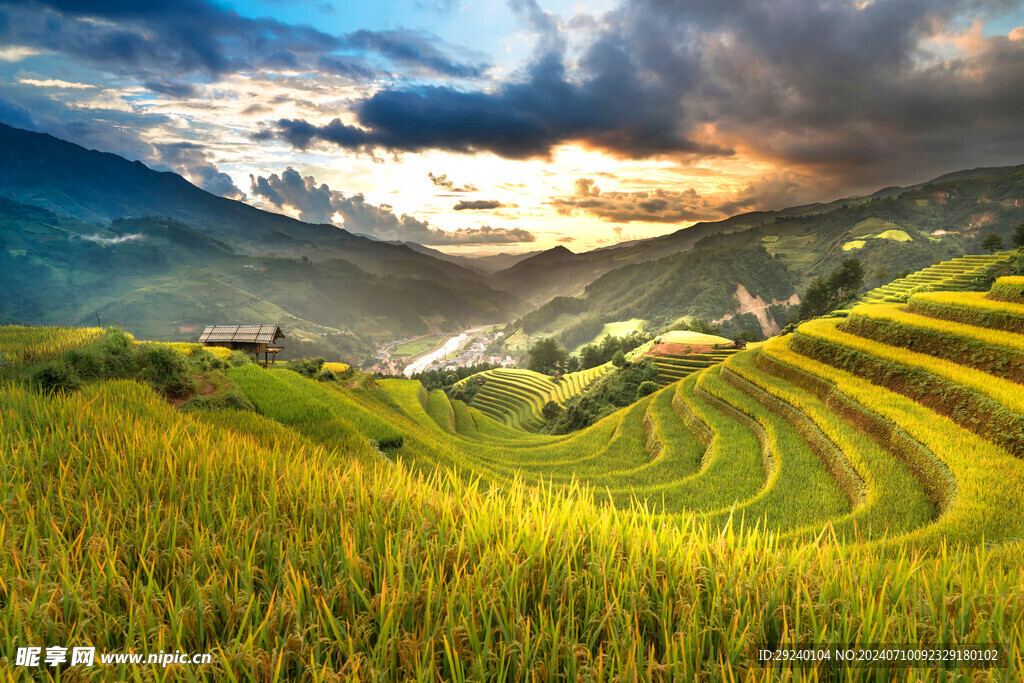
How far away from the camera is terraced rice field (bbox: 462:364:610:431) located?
178ft

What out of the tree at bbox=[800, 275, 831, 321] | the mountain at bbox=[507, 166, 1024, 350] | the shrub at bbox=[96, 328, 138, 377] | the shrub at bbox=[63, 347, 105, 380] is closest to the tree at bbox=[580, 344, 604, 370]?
the tree at bbox=[800, 275, 831, 321]

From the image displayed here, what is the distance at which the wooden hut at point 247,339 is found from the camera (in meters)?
21.4

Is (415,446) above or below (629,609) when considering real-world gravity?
below

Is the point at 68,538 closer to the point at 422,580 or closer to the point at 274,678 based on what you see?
the point at 274,678

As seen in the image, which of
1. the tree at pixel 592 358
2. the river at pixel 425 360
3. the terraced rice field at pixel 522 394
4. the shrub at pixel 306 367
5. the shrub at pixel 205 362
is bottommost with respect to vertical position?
the river at pixel 425 360

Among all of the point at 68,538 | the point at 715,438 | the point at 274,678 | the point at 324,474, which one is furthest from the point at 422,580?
the point at 715,438

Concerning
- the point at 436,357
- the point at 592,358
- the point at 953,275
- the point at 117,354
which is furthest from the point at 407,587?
the point at 436,357

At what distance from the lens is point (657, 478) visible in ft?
40.7

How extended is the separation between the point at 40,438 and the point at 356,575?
10.1 feet

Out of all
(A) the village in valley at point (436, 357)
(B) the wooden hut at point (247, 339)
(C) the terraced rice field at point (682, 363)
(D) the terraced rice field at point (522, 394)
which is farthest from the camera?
(A) the village in valley at point (436, 357)

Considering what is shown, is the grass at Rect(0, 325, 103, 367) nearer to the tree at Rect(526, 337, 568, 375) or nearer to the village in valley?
the tree at Rect(526, 337, 568, 375)

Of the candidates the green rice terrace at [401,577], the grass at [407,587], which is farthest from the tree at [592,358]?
the grass at [407,587]

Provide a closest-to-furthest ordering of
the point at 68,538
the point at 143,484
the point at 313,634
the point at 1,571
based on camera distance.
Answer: the point at 313,634 < the point at 1,571 < the point at 68,538 < the point at 143,484

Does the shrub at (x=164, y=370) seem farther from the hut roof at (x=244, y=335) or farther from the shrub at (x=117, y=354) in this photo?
the hut roof at (x=244, y=335)
